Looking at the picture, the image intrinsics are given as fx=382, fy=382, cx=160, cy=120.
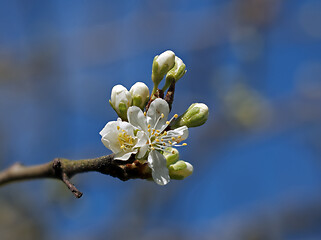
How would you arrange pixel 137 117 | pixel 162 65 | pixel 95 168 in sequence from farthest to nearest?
pixel 162 65 < pixel 137 117 < pixel 95 168

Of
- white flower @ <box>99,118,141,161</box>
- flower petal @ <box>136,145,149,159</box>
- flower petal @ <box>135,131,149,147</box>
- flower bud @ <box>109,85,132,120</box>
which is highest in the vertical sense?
flower bud @ <box>109,85,132,120</box>

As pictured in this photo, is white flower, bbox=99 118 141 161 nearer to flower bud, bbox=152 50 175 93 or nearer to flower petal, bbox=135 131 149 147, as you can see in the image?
flower petal, bbox=135 131 149 147

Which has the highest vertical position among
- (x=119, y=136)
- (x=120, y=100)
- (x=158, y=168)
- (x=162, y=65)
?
(x=162, y=65)

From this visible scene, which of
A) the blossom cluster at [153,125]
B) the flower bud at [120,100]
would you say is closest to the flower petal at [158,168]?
the blossom cluster at [153,125]

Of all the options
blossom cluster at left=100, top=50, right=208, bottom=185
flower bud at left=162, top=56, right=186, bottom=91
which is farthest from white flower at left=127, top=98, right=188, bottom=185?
flower bud at left=162, top=56, right=186, bottom=91

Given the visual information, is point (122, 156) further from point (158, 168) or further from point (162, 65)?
point (162, 65)

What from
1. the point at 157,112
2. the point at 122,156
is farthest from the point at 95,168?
the point at 157,112

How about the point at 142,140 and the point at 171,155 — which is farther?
the point at 171,155
